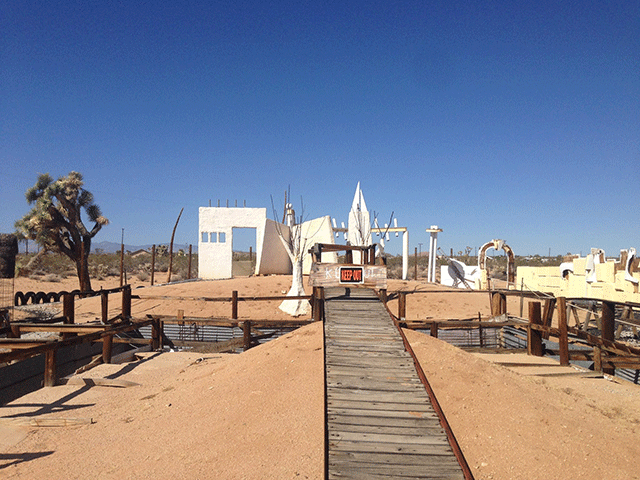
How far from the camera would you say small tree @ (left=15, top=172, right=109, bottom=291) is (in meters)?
20.5

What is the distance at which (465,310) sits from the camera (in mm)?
18047

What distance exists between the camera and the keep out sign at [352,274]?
10859 millimetres

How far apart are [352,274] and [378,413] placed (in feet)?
18.4

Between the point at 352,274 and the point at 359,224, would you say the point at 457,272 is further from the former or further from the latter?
the point at 352,274

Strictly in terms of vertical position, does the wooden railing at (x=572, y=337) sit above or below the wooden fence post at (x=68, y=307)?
below

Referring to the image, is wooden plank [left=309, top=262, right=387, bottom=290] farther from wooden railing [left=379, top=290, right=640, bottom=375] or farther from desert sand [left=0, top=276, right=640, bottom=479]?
desert sand [left=0, top=276, right=640, bottom=479]

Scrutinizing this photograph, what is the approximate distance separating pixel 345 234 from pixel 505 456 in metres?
24.0

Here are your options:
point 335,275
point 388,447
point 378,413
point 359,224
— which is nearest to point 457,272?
point 359,224

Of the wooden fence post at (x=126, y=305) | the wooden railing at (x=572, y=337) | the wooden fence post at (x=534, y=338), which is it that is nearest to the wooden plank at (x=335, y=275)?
the wooden railing at (x=572, y=337)

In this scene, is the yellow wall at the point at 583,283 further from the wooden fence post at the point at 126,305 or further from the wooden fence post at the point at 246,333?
the wooden fence post at the point at 126,305

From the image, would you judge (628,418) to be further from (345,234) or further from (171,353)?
(345,234)

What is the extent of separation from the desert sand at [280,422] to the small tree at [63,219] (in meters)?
14.7

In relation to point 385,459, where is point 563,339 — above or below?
above

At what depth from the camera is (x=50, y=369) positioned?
848 cm
